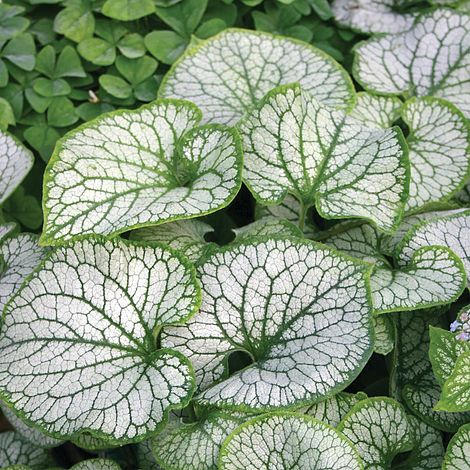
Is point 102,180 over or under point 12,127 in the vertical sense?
over

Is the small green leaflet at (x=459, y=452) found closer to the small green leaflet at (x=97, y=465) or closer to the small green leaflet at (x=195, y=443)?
the small green leaflet at (x=195, y=443)

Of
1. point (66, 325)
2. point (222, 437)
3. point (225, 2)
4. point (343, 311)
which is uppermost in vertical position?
point (225, 2)

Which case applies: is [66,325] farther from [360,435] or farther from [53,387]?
[360,435]

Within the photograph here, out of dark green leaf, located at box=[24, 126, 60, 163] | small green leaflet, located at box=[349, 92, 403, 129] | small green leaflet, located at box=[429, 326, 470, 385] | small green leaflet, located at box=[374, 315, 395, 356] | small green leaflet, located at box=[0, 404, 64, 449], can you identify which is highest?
small green leaflet, located at box=[349, 92, 403, 129]

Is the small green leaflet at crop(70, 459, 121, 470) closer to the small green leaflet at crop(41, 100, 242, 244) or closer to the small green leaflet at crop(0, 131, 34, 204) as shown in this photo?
the small green leaflet at crop(41, 100, 242, 244)

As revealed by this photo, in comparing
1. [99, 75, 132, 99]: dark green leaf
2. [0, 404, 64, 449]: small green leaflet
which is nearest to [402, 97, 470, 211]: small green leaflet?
[99, 75, 132, 99]: dark green leaf

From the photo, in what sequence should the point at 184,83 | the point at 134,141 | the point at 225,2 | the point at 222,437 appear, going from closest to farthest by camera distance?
the point at 222,437, the point at 134,141, the point at 184,83, the point at 225,2

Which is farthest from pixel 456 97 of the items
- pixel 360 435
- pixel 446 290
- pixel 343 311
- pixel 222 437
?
pixel 222 437

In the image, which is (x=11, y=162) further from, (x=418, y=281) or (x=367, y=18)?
(x=367, y=18)
